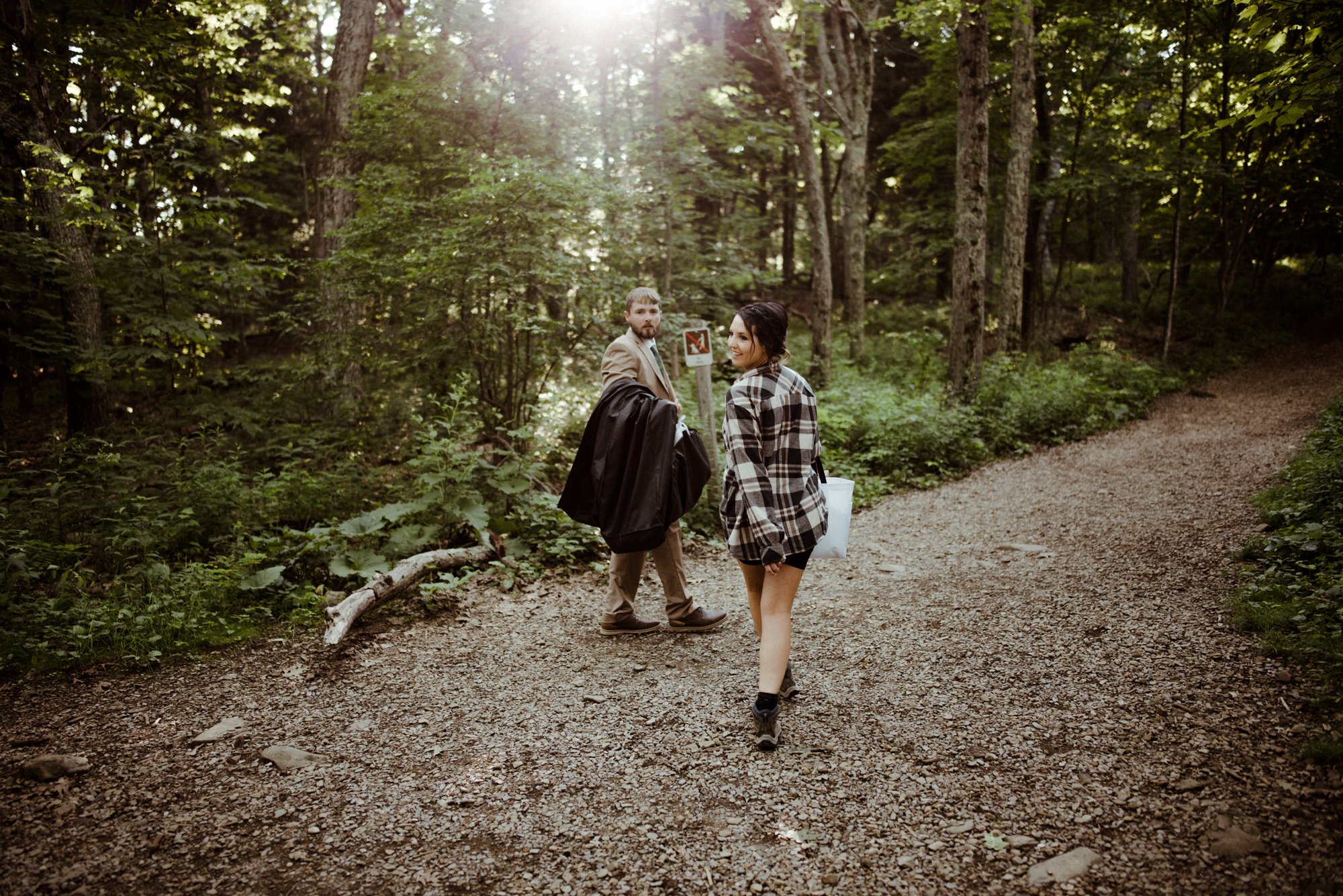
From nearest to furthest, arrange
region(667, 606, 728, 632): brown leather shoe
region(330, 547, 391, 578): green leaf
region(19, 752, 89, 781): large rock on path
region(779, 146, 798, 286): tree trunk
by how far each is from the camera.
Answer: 1. region(19, 752, 89, 781): large rock on path
2. region(667, 606, 728, 632): brown leather shoe
3. region(330, 547, 391, 578): green leaf
4. region(779, 146, 798, 286): tree trunk

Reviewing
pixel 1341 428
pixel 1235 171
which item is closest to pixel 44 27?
pixel 1341 428

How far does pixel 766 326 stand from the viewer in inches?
126

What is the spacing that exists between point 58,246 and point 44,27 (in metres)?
3.84

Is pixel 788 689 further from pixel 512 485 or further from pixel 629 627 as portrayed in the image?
pixel 512 485

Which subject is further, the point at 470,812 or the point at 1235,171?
the point at 1235,171

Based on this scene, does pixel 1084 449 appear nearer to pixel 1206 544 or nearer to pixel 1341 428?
pixel 1341 428

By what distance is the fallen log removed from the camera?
15.2 ft

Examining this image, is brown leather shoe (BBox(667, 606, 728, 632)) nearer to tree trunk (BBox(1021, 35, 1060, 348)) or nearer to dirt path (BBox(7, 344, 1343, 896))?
dirt path (BBox(7, 344, 1343, 896))

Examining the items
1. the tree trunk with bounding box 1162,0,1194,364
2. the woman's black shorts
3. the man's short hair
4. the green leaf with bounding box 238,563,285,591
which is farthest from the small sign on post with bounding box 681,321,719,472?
the tree trunk with bounding box 1162,0,1194,364

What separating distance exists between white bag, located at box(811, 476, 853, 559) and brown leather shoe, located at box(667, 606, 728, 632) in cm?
167

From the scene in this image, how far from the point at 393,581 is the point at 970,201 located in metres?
10.7

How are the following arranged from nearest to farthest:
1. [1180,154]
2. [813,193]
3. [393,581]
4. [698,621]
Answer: [698,621], [393,581], [813,193], [1180,154]

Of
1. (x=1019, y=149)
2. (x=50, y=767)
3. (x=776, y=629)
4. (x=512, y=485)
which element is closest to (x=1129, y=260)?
(x=1019, y=149)

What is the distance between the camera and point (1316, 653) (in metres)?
3.44
